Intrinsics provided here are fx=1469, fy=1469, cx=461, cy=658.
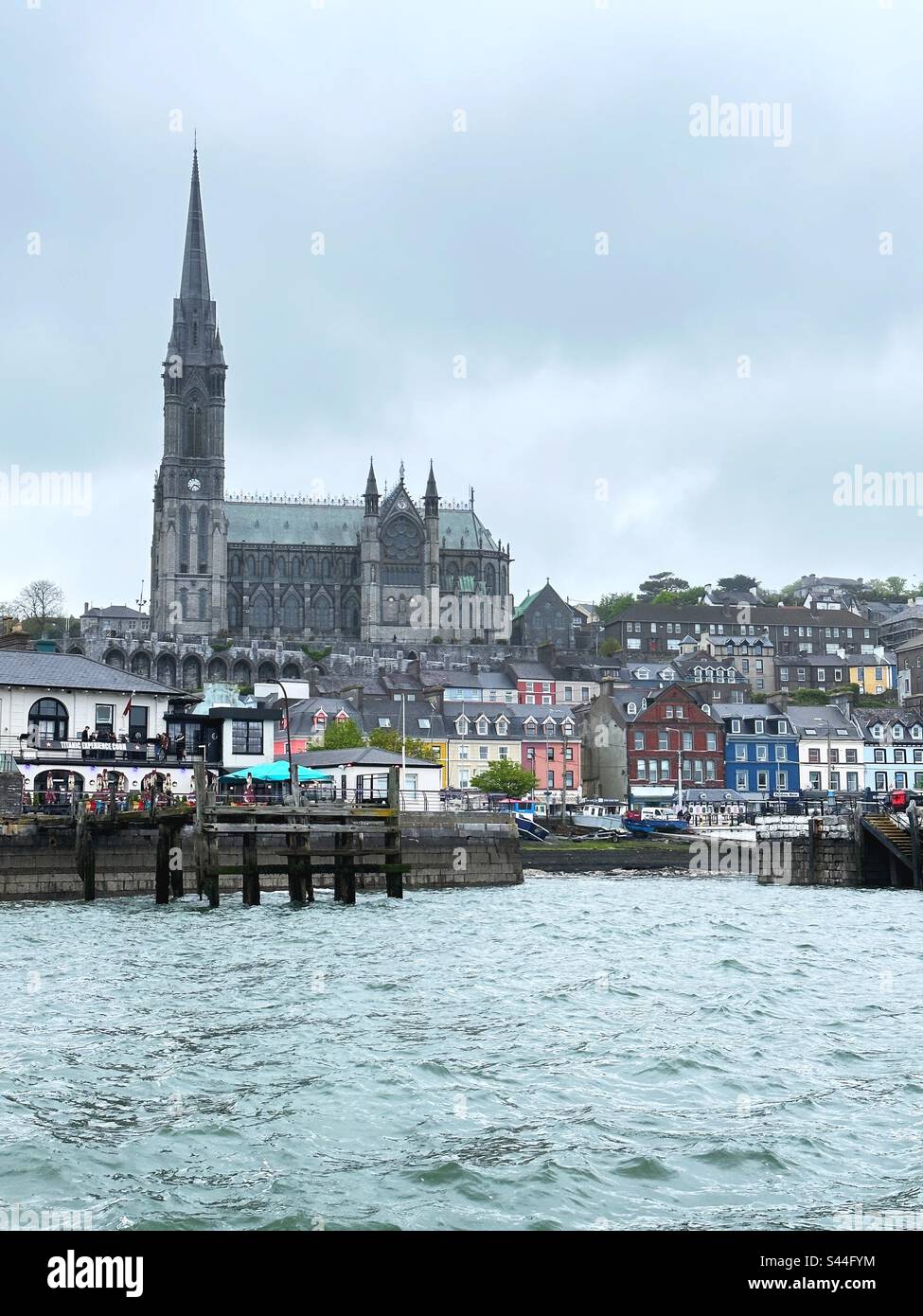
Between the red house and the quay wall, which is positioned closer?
the quay wall

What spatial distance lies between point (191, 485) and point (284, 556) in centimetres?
1520

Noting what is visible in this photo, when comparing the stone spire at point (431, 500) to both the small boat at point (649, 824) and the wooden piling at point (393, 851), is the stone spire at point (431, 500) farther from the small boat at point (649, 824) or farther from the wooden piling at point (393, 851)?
the wooden piling at point (393, 851)

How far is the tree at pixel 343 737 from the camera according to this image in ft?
312

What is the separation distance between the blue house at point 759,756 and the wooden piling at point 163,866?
235 ft

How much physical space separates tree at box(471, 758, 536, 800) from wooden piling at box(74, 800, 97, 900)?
184ft

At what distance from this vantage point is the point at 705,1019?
70.9ft

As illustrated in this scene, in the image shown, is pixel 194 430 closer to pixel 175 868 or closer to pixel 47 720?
pixel 47 720

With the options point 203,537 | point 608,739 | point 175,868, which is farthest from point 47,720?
point 203,537

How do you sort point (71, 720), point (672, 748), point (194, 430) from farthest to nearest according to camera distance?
1. point (194, 430)
2. point (672, 748)
3. point (71, 720)

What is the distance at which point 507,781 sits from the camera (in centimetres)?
9962

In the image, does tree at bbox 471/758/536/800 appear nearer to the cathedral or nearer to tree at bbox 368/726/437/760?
tree at bbox 368/726/437/760

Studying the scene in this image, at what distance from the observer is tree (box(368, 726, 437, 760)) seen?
96.6 m

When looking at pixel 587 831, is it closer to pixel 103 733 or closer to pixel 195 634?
pixel 103 733

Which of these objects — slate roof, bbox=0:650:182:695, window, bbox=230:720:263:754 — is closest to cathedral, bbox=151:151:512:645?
window, bbox=230:720:263:754
